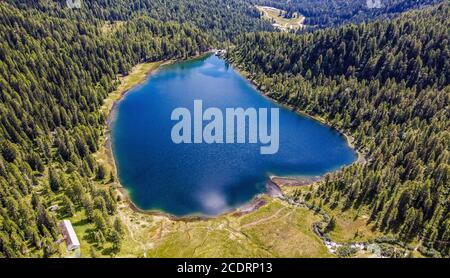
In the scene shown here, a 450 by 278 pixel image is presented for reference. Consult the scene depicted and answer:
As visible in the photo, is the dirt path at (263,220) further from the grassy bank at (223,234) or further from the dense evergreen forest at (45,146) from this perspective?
the dense evergreen forest at (45,146)

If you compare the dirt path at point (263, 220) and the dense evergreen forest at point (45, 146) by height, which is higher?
the dense evergreen forest at point (45, 146)

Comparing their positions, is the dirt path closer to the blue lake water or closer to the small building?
the blue lake water

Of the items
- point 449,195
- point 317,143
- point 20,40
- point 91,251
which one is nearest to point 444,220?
point 449,195

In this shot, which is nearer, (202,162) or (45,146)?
(45,146)

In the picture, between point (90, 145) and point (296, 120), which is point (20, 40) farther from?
point (296, 120)

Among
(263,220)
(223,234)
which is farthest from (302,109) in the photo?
(223,234)

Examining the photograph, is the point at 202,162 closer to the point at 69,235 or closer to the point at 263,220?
the point at 263,220

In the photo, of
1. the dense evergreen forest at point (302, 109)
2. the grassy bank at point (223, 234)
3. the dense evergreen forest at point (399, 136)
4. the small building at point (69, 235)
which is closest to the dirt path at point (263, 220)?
the grassy bank at point (223, 234)
